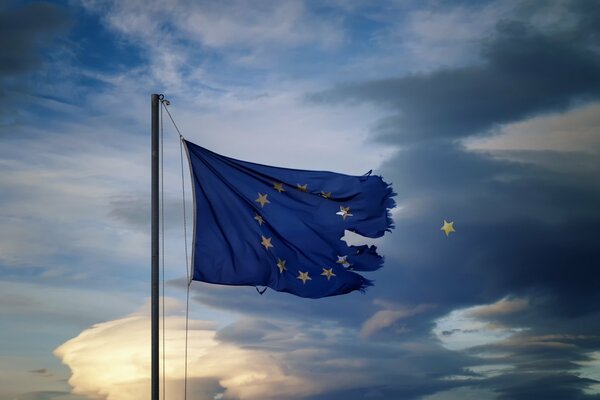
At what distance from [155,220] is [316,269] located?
592 centimetres

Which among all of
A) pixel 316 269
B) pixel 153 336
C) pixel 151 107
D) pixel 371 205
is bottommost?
pixel 153 336

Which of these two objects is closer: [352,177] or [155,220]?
[155,220]

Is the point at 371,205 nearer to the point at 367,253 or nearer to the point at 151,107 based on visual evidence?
the point at 367,253

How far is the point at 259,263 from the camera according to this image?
27922mm

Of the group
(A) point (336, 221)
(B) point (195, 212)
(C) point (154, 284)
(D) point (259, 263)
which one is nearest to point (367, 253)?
(A) point (336, 221)

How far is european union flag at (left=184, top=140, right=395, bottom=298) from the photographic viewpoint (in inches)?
1086

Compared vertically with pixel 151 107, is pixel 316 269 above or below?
below

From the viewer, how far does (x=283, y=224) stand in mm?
29109

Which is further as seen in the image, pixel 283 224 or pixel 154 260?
pixel 283 224

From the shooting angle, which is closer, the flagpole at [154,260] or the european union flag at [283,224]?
the flagpole at [154,260]

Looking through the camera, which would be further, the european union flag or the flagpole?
the european union flag

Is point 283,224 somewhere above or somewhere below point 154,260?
above

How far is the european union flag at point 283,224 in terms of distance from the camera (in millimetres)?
27578

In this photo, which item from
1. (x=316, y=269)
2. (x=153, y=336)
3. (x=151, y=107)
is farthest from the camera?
(x=316, y=269)
